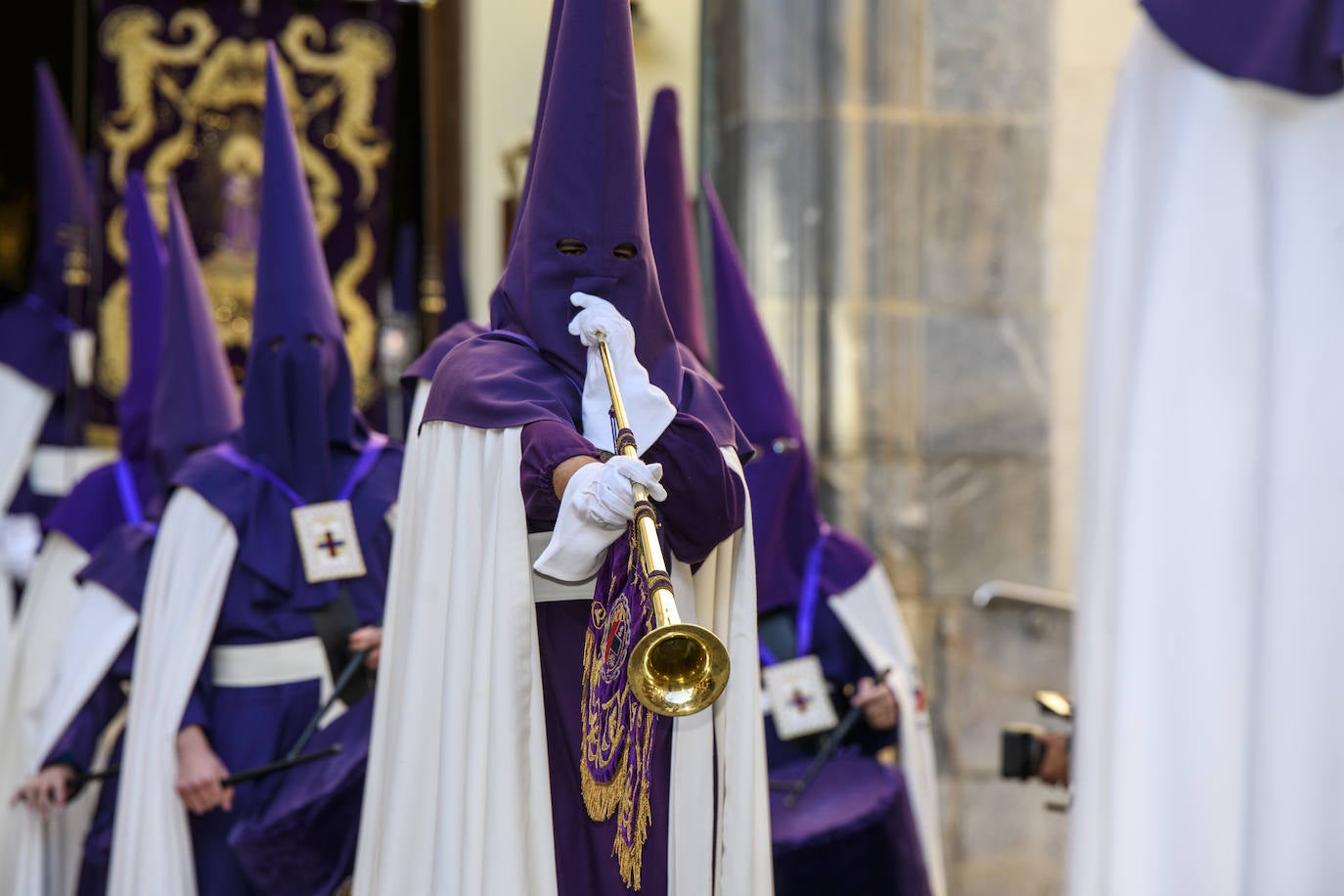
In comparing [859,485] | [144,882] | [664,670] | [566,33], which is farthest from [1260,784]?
[859,485]

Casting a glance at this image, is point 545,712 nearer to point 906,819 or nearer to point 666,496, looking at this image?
point 666,496

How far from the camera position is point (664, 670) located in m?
3.06

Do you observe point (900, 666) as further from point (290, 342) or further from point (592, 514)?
point (592, 514)

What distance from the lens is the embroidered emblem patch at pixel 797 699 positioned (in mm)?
5141

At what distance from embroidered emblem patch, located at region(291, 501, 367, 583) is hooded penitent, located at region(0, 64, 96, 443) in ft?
12.6

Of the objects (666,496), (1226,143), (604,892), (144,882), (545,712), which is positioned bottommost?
(144,882)

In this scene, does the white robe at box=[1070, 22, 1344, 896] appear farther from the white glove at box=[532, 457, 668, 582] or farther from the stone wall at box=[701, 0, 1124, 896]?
the stone wall at box=[701, 0, 1124, 896]

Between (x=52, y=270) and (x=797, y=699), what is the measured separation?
538cm

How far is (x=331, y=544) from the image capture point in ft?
16.8

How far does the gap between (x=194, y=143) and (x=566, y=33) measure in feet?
16.7

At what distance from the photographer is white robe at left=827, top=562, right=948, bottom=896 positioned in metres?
5.38

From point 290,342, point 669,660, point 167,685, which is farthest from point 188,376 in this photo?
point 669,660

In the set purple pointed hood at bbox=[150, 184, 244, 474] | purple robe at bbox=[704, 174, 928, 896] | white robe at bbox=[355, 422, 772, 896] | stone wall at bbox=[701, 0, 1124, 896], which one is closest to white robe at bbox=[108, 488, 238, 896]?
purple pointed hood at bbox=[150, 184, 244, 474]

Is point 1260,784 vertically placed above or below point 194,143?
below
